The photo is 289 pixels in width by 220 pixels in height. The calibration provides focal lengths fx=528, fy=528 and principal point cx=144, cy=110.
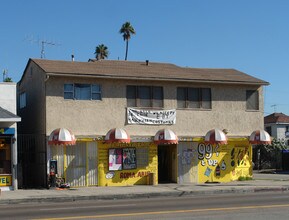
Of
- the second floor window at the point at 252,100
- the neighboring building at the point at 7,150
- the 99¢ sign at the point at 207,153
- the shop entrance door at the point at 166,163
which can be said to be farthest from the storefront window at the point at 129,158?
the second floor window at the point at 252,100

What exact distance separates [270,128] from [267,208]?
150ft

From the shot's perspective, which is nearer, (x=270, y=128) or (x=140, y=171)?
(x=140, y=171)

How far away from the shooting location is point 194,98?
3031cm

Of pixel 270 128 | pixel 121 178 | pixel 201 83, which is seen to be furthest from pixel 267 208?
pixel 270 128

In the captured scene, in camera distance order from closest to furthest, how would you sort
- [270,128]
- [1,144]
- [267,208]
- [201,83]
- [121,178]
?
[267,208] → [1,144] → [121,178] → [201,83] → [270,128]

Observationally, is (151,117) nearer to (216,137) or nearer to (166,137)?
(166,137)

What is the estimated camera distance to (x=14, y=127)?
25688 mm

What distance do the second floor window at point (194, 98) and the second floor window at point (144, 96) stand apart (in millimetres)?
1266

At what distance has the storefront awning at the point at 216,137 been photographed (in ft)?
93.8

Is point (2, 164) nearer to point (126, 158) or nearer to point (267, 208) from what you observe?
point (126, 158)

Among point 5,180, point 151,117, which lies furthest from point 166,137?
point 5,180

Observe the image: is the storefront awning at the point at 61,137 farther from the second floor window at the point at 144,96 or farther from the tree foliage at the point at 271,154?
the tree foliage at the point at 271,154

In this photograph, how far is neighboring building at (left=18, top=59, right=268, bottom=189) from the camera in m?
27.1

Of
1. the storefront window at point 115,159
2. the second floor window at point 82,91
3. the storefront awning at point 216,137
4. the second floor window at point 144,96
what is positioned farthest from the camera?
the second floor window at point 144,96
